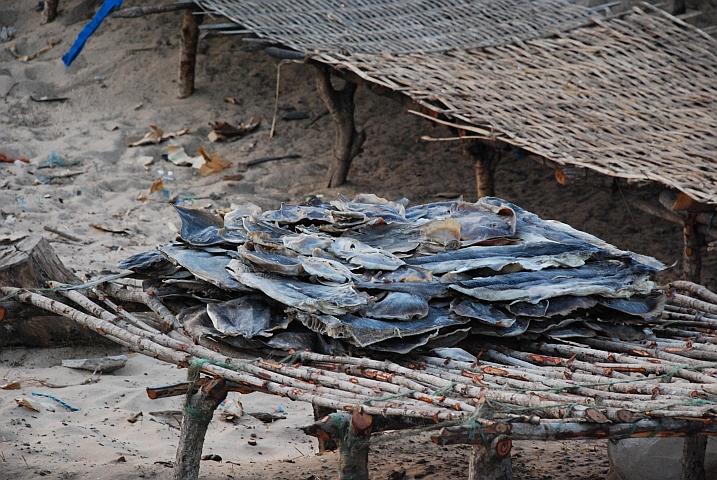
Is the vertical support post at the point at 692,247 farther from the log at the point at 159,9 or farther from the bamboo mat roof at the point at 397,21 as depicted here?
the log at the point at 159,9

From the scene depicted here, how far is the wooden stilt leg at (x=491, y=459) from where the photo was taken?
2.44 meters

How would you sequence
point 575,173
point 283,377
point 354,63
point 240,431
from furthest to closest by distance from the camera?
point 354,63, point 575,173, point 240,431, point 283,377

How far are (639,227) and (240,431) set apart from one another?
371 cm

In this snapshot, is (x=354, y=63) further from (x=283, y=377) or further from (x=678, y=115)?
(x=283, y=377)

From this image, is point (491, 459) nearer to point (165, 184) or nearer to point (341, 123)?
point (341, 123)

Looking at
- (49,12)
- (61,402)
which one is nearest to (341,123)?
(61,402)

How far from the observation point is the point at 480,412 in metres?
2.38

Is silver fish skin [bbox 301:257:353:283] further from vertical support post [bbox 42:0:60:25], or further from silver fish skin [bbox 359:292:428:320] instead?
vertical support post [bbox 42:0:60:25]

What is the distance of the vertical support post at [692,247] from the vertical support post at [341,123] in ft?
9.67

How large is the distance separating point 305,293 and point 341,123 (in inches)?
163

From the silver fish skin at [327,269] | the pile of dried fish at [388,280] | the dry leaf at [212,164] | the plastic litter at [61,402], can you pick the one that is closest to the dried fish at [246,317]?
the pile of dried fish at [388,280]

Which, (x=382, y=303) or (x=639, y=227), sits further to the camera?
(x=639, y=227)

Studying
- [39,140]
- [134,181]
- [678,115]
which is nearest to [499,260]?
[678,115]

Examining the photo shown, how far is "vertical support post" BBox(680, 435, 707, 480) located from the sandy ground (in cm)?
55
